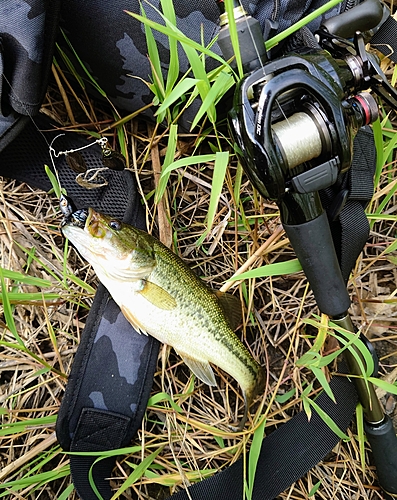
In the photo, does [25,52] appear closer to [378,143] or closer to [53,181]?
[53,181]

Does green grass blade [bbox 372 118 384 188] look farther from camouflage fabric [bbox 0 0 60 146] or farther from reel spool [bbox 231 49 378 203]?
camouflage fabric [bbox 0 0 60 146]

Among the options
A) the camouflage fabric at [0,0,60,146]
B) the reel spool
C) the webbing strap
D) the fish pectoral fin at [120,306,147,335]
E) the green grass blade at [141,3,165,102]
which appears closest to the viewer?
the reel spool

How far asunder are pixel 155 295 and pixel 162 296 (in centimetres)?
3

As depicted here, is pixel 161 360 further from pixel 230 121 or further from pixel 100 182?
pixel 230 121

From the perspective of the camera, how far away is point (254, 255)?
2.46m

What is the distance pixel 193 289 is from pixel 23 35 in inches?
50.5

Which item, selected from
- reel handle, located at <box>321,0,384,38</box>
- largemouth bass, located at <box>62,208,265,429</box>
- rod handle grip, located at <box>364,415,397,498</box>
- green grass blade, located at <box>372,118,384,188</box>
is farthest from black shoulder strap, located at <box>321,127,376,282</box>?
rod handle grip, located at <box>364,415,397,498</box>

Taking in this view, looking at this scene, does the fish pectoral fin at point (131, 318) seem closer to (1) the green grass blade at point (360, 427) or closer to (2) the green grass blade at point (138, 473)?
(2) the green grass blade at point (138, 473)

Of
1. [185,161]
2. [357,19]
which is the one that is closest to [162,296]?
[185,161]

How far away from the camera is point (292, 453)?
2408 mm

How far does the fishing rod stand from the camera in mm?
1569

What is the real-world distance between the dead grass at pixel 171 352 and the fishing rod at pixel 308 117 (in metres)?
0.57

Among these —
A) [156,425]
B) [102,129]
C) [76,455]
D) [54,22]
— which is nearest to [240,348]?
[156,425]

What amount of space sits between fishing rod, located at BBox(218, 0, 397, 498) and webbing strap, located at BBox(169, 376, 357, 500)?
24.1 inches
